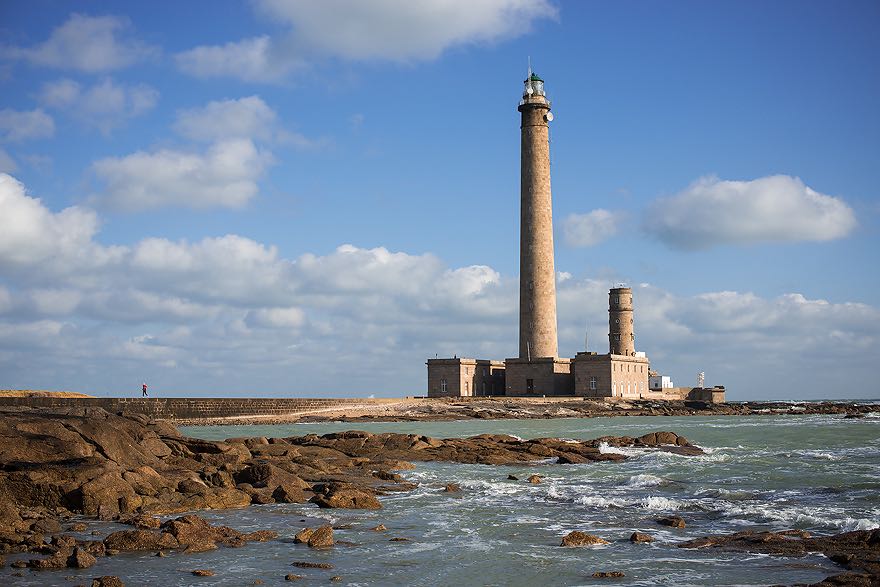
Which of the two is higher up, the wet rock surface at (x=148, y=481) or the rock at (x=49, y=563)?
the wet rock surface at (x=148, y=481)

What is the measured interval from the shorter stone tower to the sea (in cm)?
4559

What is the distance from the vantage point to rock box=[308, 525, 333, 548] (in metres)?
12.6

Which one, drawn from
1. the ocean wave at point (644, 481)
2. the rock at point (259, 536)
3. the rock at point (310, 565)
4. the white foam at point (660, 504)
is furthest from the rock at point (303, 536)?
the ocean wave at point (644, 481)

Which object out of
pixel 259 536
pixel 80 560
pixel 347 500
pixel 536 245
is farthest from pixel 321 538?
pixel 536 245

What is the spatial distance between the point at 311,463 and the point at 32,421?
6668mm

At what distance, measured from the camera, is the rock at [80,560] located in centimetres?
1102

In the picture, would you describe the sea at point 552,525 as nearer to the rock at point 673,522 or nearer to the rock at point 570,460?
the rock at point 673,522

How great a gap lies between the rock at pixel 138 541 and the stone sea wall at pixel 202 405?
1267 inches

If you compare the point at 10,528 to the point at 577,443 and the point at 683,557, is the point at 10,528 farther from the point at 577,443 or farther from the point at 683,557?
the point at 577,443

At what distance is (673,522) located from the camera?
14.4 metres

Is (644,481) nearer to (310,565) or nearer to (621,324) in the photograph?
(310,565)

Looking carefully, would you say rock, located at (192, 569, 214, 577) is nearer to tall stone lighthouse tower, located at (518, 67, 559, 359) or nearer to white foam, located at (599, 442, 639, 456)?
white foam, located at (599, 442, 639, 456)

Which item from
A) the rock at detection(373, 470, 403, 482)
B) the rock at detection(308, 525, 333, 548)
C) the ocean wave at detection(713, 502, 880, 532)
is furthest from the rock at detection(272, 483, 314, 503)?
the ocean wave at detection(713, 502, 880, 532)

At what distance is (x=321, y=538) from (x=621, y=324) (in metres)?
60.9
